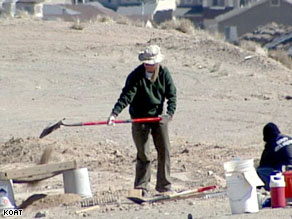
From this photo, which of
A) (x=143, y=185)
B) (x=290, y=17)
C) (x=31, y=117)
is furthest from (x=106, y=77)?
(x=290, y=17)

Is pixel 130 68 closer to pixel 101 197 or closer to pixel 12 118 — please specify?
pixel 12 118

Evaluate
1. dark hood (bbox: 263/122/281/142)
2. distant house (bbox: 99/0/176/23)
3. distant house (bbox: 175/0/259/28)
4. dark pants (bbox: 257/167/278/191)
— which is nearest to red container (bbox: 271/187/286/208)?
dark pants (bbox: 257/167/278/191)

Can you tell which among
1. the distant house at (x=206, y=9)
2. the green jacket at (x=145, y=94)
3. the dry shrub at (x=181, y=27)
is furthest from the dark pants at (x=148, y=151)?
the distant house at (x=206, y=9)

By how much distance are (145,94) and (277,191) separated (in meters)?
2.32

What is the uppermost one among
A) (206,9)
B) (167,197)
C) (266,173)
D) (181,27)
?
(181,27)

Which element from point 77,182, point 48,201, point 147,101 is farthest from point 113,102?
point 147,101

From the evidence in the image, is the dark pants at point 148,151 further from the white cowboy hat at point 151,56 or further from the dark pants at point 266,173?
the dark pants at point 266,173

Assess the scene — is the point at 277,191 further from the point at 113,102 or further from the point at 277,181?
the point at 113,102

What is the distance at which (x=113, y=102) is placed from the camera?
24.4 metres

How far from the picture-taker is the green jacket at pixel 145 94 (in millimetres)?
11758

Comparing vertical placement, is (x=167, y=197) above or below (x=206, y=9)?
above

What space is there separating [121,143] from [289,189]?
7.43 m

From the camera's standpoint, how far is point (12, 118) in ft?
70.3

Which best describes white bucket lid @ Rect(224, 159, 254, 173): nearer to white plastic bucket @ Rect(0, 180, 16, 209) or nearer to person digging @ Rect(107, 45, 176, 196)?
person digging @ Rect(107, 45, 176, 196)
